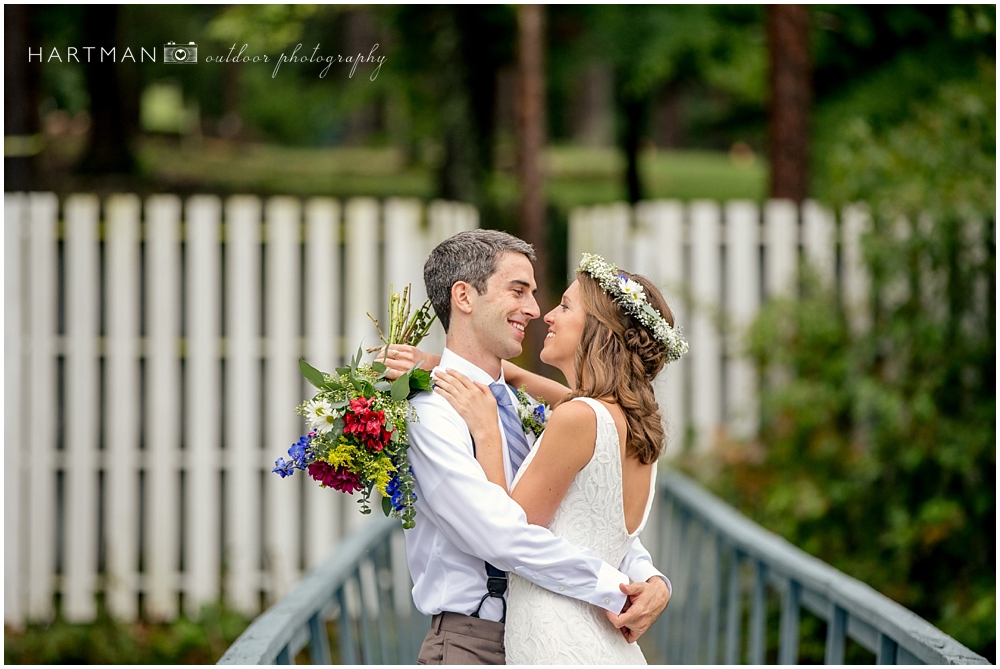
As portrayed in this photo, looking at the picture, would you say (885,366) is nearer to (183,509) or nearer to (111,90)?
(183,509)

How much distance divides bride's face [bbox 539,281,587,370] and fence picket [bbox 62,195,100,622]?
439cm

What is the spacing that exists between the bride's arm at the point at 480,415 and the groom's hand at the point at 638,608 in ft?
1.17

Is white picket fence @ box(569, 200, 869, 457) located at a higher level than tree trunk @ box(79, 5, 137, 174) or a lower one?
lower

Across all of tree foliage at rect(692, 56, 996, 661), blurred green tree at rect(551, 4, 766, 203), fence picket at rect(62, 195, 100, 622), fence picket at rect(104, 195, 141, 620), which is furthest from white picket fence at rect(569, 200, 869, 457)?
blurred green tree at rect(551, 4, 766, 203)

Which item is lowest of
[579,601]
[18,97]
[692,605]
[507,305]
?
[692,605]

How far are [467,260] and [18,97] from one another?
25.3ft

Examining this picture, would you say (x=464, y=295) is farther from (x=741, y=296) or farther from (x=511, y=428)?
(x=741, y=296)

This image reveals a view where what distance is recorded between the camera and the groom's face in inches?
82.7

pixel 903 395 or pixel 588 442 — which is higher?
pixel 588 442

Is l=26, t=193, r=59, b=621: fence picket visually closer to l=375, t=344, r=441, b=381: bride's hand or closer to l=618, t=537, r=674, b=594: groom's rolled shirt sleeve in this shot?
l=375, t=344, r=441, b=381: bride's hand

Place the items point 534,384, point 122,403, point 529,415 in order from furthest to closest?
point 122,403 < point 534,384 < point 529,415

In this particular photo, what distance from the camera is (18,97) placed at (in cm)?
850

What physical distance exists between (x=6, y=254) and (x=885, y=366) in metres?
4.97

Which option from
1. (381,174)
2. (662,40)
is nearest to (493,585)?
(662,40)
